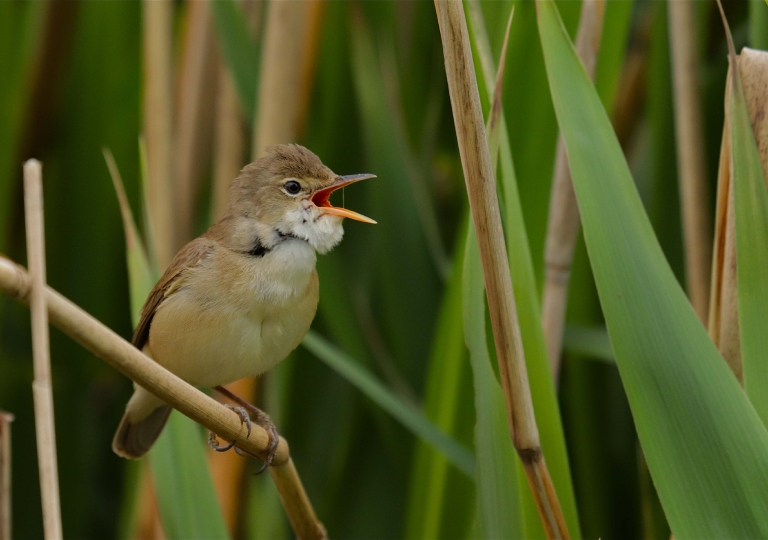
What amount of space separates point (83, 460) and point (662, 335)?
78.1 inches

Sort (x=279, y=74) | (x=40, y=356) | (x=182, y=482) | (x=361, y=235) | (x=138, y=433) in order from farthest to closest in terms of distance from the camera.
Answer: (x=361, y=235), (x=279, y=74), (x=138, y=433), (x=182, y=482), (x=40, y=356)

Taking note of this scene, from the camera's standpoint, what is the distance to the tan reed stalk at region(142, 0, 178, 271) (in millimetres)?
2170

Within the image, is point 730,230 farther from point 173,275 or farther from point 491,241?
point 173,275

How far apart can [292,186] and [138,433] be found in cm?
63

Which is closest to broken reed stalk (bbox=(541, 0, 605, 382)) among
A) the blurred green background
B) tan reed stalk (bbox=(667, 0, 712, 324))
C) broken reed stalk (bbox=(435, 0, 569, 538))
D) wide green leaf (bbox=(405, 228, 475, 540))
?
the blurred green background

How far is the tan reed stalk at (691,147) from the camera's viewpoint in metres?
1.91

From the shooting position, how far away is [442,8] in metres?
1.04

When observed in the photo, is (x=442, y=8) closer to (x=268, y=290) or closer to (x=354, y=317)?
(x=268, y=290)

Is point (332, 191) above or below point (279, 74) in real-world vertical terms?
below

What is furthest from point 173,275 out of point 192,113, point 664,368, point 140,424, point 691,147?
point 691,147

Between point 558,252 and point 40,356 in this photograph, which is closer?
point 40,356

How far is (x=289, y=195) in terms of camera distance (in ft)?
5.55

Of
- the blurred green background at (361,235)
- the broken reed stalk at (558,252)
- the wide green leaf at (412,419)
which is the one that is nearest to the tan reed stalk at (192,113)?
the blurred green background at (361,235)

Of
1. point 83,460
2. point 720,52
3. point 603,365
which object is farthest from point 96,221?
point 720,52
